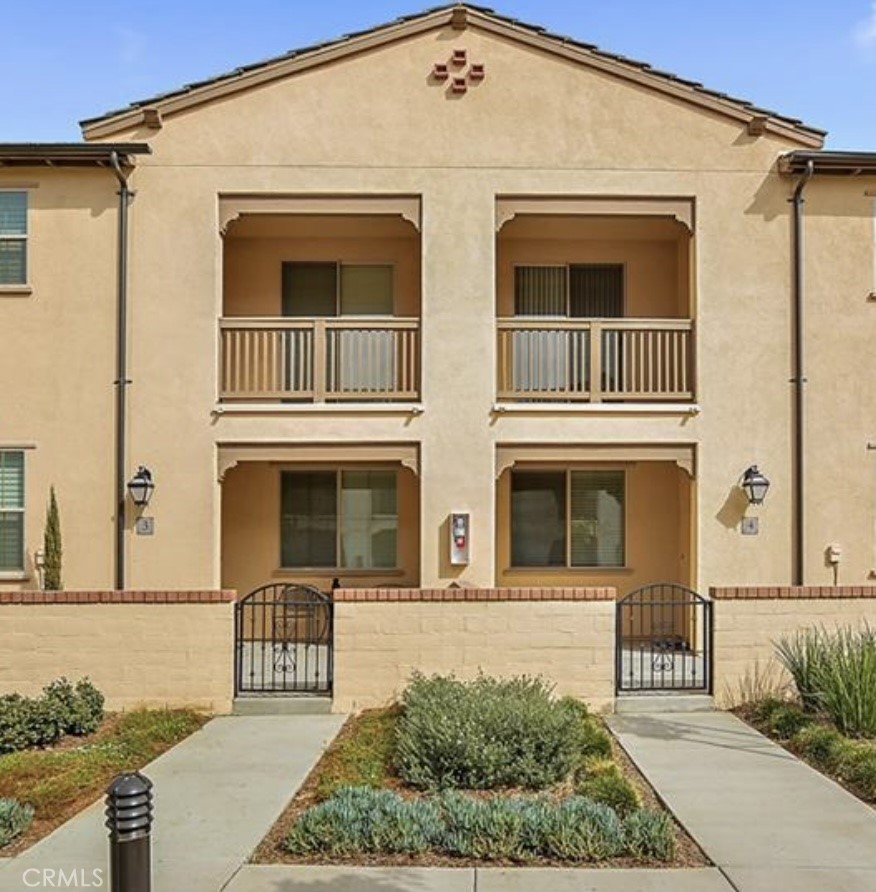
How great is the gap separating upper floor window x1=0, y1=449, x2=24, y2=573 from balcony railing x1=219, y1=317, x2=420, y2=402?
10.6 feet

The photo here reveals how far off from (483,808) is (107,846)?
8.70 feet

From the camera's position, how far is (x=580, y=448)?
44.0 feet

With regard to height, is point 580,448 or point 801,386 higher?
point 801,386

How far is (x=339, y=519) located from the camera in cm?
1508

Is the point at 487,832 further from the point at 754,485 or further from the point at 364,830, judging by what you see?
the point at 754,485

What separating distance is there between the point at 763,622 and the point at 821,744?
216cm

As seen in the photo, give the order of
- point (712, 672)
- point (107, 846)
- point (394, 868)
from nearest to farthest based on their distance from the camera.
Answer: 1. point (394, 868)
2. point (107, 846)
3. point (712, 672)

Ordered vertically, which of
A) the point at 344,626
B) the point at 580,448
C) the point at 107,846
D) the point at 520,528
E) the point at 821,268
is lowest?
the point at 107,846

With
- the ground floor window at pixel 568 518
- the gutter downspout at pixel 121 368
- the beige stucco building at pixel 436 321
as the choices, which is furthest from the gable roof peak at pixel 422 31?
the ground floor window at pixel 568 518

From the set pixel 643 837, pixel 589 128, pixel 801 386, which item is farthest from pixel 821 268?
pixel 643 837

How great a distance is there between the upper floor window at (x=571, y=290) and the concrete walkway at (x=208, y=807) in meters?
7.90

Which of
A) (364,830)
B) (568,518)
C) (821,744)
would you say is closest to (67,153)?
(568,518)

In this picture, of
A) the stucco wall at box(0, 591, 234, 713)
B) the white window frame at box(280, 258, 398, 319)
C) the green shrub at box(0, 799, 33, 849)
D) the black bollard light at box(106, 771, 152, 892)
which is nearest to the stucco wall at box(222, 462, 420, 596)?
the white window frame at box(280, 258, 398, 319)

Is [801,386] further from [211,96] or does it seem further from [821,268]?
[211,96]
